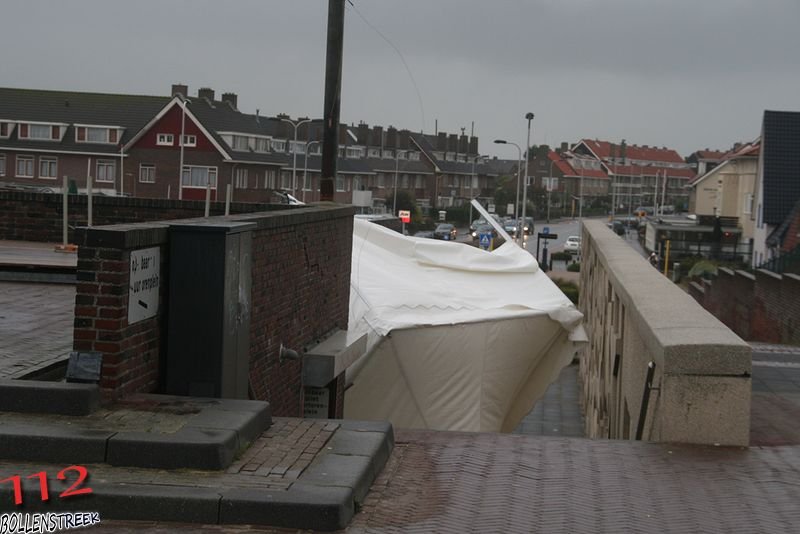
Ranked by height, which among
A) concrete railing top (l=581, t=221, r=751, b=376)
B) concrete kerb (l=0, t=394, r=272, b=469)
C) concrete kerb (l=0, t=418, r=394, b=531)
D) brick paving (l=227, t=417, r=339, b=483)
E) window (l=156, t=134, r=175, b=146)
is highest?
window (l=156, t=134, r=175, b=146)

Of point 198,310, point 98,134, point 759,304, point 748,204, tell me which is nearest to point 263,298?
point 198,310

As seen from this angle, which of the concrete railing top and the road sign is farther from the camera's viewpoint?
the road sign

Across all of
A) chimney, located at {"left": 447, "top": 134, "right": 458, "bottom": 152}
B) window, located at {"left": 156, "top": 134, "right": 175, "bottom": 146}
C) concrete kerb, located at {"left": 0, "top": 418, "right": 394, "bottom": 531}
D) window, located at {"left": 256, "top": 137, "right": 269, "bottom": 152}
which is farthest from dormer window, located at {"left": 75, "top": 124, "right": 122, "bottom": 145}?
chimney, located at {"left": 447, "top": 134, "right": 458, "bottom": 152}

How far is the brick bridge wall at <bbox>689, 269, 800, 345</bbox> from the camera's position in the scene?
1128 inches

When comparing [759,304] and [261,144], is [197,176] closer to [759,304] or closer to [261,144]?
[261,144]

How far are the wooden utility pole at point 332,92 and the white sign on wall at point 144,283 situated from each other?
724 cm

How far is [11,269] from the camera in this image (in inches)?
502

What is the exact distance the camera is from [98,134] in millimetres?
72875

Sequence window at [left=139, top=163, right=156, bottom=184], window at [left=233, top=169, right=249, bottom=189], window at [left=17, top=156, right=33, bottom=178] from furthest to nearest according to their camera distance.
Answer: window at [left=233, top=169, right=249, bottom=189]
window at [left=17, top=156, right=33, bottom=178]
window at [left=139, top=163, right=156, bottom=184]

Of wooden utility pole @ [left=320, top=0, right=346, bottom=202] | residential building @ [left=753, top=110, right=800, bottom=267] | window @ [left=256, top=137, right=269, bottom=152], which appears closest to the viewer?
wooden utility pole @ [left=320, top=0, right=346, bottom=202]

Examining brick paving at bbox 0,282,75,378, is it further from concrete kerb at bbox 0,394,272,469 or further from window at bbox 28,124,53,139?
window at bbox 28,124,53,139

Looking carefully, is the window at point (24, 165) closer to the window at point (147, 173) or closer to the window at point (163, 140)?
the window at point (147, 173)

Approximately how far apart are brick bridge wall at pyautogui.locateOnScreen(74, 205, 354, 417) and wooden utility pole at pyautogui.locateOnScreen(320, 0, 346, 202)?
182 cm

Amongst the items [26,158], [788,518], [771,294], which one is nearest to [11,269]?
[788,518]
